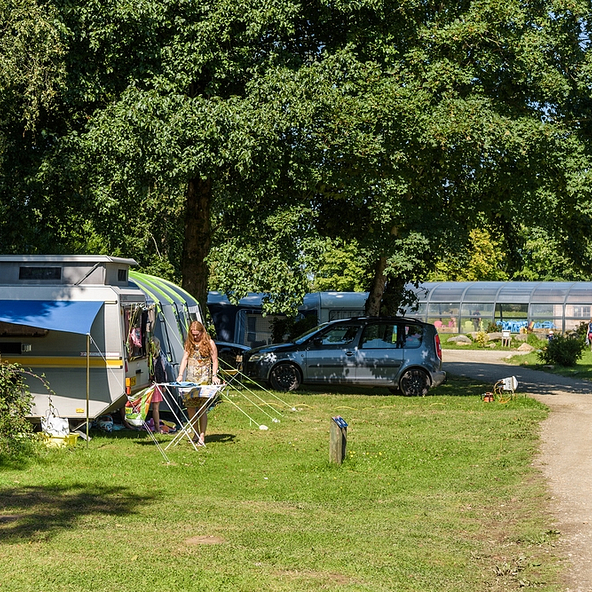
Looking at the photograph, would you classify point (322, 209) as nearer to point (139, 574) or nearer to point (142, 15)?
point (142, 15)

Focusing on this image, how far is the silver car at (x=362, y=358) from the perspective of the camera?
20.0m

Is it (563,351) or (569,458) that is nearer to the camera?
(569,458)

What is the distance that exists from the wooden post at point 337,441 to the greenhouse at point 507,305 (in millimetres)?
35767

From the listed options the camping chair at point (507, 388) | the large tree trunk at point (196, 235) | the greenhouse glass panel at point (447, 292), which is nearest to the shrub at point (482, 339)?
the greenhouse glass panel at point (447, 292)

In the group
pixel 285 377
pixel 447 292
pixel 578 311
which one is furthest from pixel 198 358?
pixel 447 292

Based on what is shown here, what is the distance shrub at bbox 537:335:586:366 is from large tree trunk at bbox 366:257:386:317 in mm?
7788

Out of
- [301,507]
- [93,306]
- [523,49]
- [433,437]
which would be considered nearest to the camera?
[301,507]

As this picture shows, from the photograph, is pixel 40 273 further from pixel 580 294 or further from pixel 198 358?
pixel 580 294

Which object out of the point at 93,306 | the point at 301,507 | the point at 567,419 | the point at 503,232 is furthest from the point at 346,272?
the point at 301,507

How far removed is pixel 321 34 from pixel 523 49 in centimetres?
421

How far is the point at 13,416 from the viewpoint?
11211 mm

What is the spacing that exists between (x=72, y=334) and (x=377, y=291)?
44.7 feet

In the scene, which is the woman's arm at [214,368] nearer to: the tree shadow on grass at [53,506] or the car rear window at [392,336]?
the tree shadow on grass at [53,506]

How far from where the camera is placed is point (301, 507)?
8.80 metres
